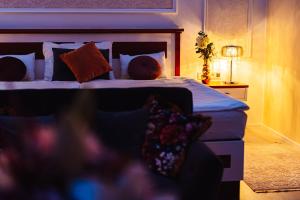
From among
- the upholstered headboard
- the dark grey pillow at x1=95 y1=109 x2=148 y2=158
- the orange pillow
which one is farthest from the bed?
the dark grey pillow at x1=95 y1=109 x2=148 y2=158

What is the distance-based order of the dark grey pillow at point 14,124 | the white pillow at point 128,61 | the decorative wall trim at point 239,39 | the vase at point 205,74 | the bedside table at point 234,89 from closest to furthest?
the dark grey pillow at point 14,124 → the white pillow at point 128,61 → the bedside table at point 234,89 → the vase at point 205,74 → the decorative wall trim at point 239,39

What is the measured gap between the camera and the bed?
297 cm

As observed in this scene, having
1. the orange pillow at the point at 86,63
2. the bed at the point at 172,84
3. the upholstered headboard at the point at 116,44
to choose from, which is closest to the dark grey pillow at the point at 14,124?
→ the bed at the point at 172,84

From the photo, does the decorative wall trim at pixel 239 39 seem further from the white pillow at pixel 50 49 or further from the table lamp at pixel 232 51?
the white pillow at pixel 50 49

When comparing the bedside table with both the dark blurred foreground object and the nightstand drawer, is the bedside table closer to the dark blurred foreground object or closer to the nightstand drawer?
the nightstand drawer

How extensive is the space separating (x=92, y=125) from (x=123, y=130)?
173 mm

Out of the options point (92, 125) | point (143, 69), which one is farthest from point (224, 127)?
point (143, 69)

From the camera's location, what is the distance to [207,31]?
5.01 metres

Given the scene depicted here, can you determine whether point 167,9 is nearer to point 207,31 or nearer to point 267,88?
point 207,31

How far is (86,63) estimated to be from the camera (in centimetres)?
432

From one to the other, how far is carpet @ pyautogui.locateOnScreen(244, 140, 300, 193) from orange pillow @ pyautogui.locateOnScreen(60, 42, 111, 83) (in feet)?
5.67

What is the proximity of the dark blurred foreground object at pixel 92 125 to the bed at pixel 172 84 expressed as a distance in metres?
0.50

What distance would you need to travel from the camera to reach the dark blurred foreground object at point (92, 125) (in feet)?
6.18

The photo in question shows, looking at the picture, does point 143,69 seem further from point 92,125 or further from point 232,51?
point 92,125
